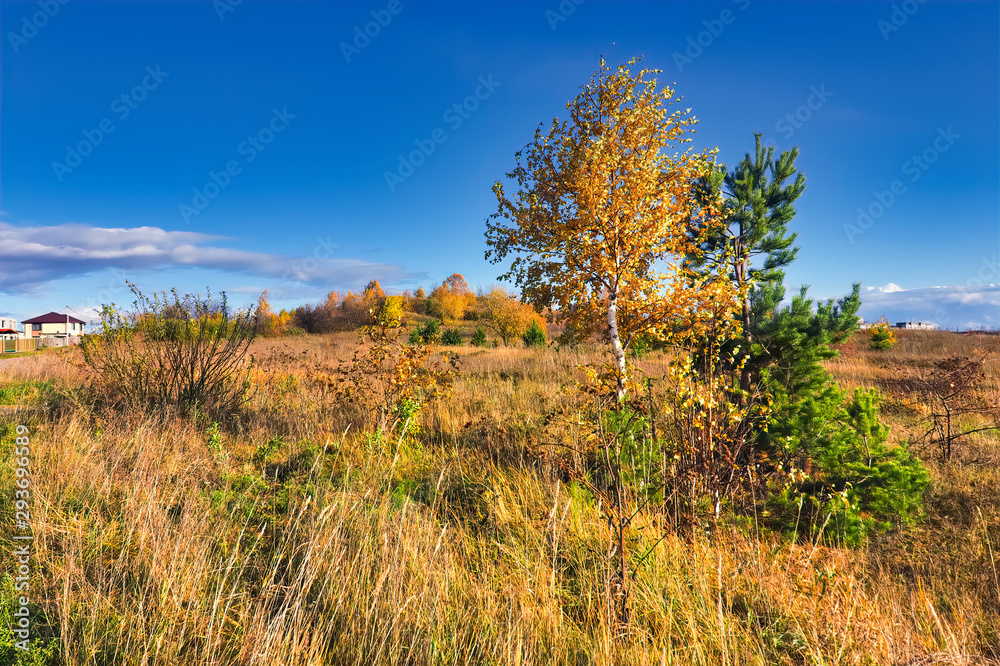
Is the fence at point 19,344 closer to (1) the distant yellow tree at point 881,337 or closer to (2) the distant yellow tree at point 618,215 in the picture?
(2) the distant yellow tree at point 618,215

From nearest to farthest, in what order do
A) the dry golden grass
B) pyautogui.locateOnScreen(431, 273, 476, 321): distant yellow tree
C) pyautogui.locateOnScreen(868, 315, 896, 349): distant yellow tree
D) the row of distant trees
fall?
the dry golden grass
pyautogui.locateOnScreen(868, 315, 896, 349): distant yellow tree
the row of distant trees
pyautogui.locateOnScreen(431, 273, 476, 321): distant yellow tree

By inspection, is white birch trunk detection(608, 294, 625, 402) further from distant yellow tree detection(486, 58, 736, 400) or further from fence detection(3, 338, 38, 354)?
fence detection(3, 338, 38, 354)

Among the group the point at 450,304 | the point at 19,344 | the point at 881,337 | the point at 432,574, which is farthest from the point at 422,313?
the point at 432,574

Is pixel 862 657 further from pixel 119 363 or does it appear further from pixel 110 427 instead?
pixel 119 363

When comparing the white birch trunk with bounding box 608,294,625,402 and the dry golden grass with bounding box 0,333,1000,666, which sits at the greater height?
the white birch trunk with bounding box 608,294,625,402

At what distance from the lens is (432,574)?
2.83 metres

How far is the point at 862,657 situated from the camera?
8.32 feet

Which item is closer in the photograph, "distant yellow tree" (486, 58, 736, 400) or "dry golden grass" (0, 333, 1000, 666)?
"dry golden grass" (0, 333, 1000, 666)

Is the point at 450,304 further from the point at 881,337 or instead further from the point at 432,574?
the point at 432,574

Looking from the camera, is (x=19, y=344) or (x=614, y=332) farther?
(x=19, y=344)

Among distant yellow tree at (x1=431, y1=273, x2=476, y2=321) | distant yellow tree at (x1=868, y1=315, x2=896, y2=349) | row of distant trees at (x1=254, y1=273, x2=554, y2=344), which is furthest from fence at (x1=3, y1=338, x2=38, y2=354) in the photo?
distant yellow tree at (x1=868, y1=315, x2=896, y2=349)

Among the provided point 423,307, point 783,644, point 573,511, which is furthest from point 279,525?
point 423,307

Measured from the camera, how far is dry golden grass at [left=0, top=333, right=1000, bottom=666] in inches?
94.9

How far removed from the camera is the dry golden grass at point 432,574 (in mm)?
2410
